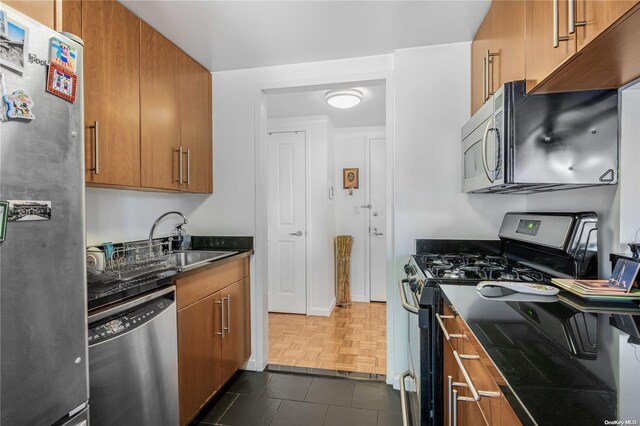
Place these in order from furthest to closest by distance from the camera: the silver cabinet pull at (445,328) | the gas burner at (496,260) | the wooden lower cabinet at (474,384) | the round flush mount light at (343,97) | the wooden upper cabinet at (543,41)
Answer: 1. the round flush mount light at (343,97)
2. the gas burner at (496,260)
3. the silver cabinet pull at (445,328)
4. the wooden upper cabinet at (543,41)
5. the wooden lower cabinet at (474,384)

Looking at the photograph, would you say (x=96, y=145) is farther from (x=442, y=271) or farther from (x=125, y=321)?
(x=442, y=271)

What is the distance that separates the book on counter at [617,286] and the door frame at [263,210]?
3.62ft

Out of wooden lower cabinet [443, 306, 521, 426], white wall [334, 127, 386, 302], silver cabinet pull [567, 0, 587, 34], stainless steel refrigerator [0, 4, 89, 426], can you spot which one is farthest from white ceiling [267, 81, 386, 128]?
wooden lower cabinet [443, 306, 521, 426]

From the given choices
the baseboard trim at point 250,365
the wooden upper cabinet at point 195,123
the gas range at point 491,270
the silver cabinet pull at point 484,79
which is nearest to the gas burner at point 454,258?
the gas range at point 491,270

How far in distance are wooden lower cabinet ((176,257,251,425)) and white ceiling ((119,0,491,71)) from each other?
142 cm

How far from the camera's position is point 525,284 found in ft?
3.97

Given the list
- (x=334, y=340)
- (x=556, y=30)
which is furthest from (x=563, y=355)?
(x=334, y=340)

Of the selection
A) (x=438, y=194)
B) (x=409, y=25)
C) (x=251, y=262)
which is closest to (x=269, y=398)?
(x=251, y=262)

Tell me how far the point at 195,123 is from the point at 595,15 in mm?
2149

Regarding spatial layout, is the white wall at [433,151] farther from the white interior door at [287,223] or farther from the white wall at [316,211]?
the white interior door at [287,223]

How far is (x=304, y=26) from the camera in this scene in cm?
→ 181

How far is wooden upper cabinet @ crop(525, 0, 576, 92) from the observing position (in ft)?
3.06

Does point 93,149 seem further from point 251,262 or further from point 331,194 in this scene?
point 331,194

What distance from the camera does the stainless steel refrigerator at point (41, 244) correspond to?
746 mm
